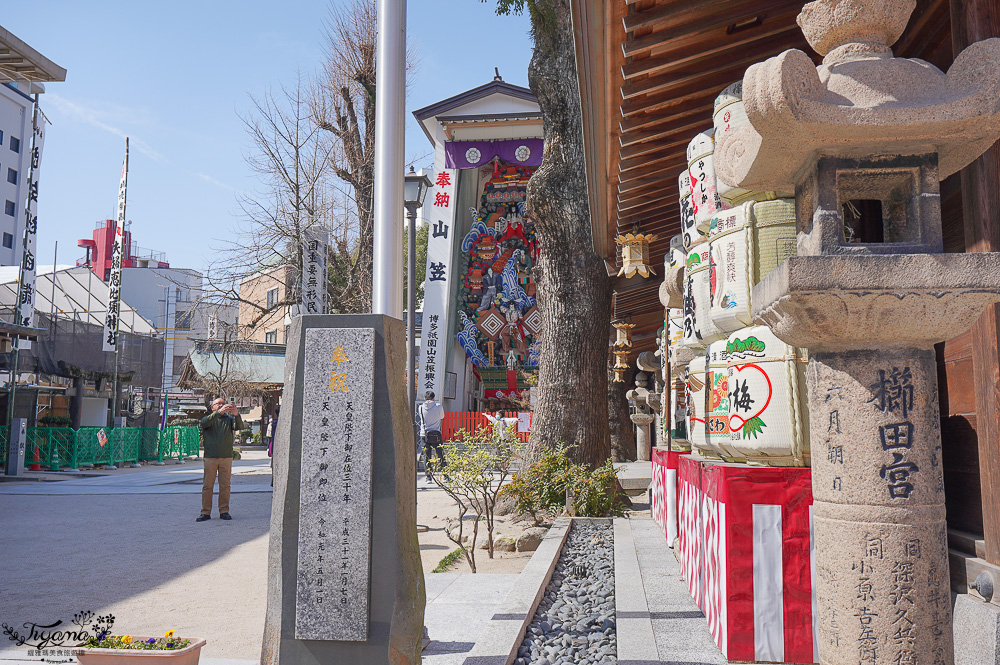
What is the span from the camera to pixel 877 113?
2357 millimetres

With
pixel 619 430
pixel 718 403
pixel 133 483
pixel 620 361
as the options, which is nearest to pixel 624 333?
pixel 620 361

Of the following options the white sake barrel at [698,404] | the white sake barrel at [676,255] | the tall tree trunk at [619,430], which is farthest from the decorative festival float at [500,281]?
the white sake barrel at [698,404]

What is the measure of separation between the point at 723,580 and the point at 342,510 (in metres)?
1.96

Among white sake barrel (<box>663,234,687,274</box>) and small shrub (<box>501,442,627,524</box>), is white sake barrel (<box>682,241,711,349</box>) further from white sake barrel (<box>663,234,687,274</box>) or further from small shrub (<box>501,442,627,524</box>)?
small shrub (<box>501,442,627,524</box>)

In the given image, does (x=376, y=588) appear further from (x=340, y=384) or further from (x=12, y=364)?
(x=12, y=364)

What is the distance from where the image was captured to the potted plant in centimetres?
333

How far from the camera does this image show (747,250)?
3664 millimetres

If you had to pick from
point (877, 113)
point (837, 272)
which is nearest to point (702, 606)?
point (837, 272)

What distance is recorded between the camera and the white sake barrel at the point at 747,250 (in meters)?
3.61

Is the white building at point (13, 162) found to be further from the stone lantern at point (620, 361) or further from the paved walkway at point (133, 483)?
the stone lantern at point (620, 361)

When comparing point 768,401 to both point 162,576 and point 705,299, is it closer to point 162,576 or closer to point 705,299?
point 705,299

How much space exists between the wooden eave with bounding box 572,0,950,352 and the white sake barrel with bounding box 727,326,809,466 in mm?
1702

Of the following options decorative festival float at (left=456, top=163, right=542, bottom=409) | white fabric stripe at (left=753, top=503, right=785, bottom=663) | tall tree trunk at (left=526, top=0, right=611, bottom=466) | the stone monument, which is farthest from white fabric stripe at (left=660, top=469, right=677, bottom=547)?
decorative festival float at (left=456, top=163, right=542, bottom=409)

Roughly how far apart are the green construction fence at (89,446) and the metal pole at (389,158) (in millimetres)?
16530
